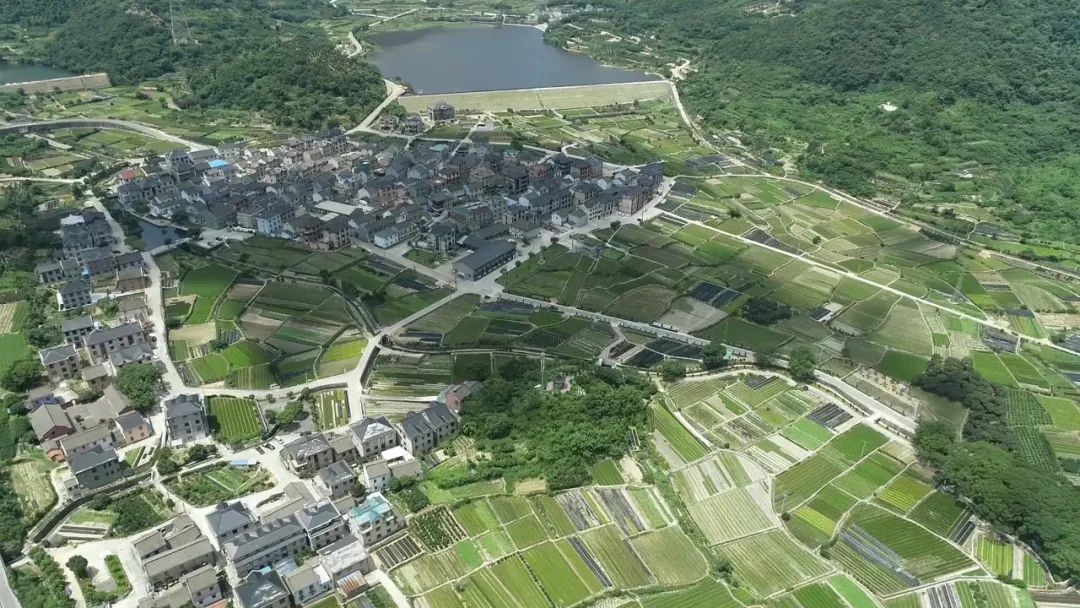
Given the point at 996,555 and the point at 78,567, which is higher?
the point at 78,567

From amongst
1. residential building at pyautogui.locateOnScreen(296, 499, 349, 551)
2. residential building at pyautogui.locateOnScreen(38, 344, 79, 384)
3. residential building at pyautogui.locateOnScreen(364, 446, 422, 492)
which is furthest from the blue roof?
residential building at pyautogui.locateOnScreen(38, 344, 79, 384)

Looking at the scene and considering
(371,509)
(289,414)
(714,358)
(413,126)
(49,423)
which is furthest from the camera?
(413,126)

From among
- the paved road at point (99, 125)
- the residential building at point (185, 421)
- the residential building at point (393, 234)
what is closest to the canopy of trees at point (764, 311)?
the residential building at point (393, 234)

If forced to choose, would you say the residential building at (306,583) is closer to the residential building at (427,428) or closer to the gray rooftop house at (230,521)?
the gray rooftop house at (230,521)

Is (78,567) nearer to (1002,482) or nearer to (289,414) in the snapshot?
(289,414)

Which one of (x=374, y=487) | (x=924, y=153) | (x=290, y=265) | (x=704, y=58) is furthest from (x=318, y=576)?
(x=704, y=58)

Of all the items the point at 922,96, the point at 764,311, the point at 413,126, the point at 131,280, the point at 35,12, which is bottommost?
the point at 764,311

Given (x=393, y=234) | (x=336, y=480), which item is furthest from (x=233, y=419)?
(x=393, y=234)
